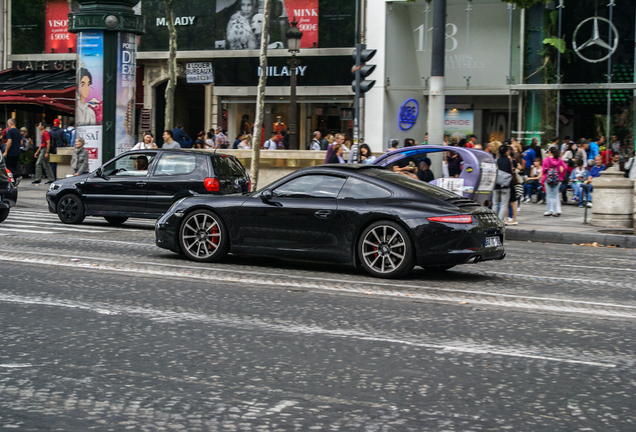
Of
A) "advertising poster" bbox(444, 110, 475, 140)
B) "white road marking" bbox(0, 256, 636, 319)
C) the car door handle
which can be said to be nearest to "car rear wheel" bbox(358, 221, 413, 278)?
"white road marking" bbox(0, 256, 636, 319)

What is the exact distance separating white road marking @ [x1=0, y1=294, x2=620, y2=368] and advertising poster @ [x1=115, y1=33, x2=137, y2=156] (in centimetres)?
1585

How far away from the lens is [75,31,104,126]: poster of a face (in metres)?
22.3

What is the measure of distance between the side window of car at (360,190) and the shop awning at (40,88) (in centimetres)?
2040

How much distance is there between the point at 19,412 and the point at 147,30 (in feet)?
96.6

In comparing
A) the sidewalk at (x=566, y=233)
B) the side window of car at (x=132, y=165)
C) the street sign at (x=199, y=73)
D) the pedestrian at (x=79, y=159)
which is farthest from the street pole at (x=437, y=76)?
the street sign at (x=199, y=73)

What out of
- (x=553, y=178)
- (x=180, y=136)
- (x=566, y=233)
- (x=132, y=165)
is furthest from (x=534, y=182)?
(x=132, y=165)

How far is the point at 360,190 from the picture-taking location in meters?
9.26

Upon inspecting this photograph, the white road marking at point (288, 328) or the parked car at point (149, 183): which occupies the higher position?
the parked car at point (149, 183)

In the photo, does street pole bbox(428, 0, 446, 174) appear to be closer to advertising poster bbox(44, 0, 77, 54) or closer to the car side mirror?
the car side mirror

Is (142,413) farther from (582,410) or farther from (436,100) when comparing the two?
(436,100)

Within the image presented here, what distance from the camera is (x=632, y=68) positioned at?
24.9 m

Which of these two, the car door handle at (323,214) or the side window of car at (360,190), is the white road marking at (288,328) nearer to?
the car door handle at (323,214)

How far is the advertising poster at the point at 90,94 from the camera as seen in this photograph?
22406mm

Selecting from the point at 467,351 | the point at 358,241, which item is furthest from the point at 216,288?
the point at 467,351
